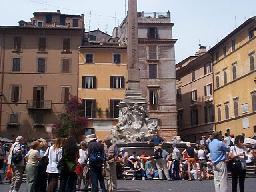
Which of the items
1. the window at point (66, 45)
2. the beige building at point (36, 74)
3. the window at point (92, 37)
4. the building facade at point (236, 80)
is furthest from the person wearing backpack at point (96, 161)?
the window at point (92, 37)

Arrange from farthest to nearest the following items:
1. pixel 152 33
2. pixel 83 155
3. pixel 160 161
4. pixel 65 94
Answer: pixel 152 33 < pixel 65 94 < pixel 160 161 < pixel 83 155

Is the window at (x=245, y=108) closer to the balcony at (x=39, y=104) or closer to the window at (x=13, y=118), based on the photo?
the balcony at (x=39, y=104)

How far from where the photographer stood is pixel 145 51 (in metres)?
42.1

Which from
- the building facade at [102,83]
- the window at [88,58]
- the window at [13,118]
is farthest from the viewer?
the window at [88,58]

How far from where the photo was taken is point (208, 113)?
141ft

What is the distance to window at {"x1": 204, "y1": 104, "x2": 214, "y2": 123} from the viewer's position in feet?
139

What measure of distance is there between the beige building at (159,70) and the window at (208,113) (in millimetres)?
3752

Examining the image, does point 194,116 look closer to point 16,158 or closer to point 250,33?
point 250,33

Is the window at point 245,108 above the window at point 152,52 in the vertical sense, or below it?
below

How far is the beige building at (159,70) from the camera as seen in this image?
41.3 metres

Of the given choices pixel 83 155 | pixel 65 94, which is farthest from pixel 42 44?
pixel 83 155

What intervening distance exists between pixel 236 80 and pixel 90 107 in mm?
12968

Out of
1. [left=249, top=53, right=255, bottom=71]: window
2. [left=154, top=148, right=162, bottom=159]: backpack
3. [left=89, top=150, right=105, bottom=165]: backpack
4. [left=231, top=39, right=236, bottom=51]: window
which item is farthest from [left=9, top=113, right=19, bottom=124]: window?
[left=89, top=150, right=105, bottom=165]: backpack

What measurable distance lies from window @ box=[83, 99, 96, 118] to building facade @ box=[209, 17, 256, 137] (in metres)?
11.3
